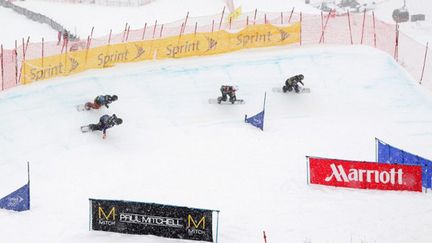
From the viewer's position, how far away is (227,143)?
18719 mm

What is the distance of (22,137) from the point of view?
1853cm

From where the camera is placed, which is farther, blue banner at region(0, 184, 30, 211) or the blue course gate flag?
the blue course gate flag

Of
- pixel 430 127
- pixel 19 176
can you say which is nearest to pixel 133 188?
pixel 19 176

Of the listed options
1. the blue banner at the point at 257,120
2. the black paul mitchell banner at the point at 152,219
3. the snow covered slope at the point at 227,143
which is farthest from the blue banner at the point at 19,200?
the blue banner at the point at 257,120

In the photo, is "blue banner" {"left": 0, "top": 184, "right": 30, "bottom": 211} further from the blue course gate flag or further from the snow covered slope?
the blue course gate flag

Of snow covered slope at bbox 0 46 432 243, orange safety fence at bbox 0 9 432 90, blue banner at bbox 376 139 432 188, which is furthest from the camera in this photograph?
orange safety fence at bbox 0 9 432 90

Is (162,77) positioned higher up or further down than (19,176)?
higher up

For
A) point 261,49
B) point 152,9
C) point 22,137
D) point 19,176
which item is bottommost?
point 19,176

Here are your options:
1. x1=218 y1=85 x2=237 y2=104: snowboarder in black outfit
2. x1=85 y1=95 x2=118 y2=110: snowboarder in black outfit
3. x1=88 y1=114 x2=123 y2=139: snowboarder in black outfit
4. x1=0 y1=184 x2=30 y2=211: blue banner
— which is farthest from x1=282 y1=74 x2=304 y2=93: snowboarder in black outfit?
x1=0 y1=184 x2=30 y2=211: blue banner

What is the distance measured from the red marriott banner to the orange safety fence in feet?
37.4

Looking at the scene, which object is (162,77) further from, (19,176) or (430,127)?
(430,127)

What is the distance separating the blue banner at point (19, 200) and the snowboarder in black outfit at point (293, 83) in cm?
1275

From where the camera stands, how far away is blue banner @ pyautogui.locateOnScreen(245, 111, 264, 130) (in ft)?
65.1

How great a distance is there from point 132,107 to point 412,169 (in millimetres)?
11992
